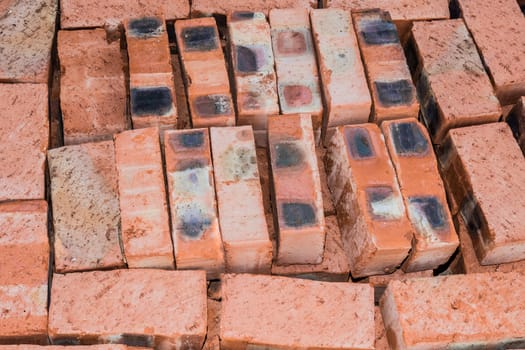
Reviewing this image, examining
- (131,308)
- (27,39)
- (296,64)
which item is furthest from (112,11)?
(131,308)

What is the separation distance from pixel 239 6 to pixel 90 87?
0.94 metres

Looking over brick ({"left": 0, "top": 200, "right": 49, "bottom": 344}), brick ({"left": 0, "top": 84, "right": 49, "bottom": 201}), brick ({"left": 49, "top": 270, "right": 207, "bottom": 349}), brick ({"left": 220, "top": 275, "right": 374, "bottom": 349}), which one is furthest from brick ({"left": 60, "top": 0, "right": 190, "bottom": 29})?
brick ({"left": 220, "top": 275, "right": 374, "bottom": 349})

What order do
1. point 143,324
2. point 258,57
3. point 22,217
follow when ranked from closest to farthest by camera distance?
point 143,324
point 22,217
point 258,57

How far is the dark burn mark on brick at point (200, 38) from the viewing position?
4.07m

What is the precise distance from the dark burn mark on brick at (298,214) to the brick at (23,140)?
1.15m

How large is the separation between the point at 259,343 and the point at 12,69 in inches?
75.7

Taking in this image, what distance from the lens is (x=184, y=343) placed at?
3.52m

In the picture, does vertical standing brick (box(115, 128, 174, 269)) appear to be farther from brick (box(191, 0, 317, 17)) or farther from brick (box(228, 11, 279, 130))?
brick (box(191, 0, 317, 17))

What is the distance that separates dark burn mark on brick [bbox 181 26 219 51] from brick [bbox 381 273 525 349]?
1.52 metres

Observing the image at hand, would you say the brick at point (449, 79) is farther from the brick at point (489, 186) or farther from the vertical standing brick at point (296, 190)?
the vertical standing brick at point (296, 190)

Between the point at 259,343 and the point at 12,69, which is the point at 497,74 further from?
the point at 12,69

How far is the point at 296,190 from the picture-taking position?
363 cm

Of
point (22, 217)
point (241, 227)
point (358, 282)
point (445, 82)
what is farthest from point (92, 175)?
point (445, 82)

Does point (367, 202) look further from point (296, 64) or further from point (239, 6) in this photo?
point (239, 6)
